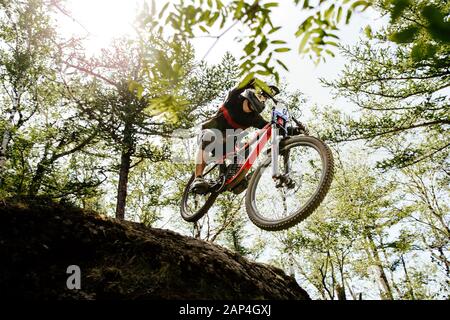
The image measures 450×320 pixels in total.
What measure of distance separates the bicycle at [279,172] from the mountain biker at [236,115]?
26 cm

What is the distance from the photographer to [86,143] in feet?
36.3

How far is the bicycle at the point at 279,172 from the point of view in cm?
378

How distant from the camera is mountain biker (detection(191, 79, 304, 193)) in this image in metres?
4.77

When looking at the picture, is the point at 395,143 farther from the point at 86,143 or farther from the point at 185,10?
the point at 185,10

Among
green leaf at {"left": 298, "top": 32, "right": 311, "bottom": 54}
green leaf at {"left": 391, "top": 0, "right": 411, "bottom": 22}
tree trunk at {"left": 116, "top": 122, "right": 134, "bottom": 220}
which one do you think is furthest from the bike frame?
tree trunk at {"left": 116, "top": 122, "right": 134, "bottom": 220}

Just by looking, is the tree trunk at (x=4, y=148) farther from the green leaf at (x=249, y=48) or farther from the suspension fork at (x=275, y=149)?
the green leaf at (x=249, y=48)

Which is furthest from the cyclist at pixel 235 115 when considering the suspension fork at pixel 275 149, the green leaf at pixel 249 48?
the green leaf at pixel 249 48

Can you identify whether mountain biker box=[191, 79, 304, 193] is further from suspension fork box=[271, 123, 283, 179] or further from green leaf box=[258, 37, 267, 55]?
green leaf box=[258, 37, 267, 55]

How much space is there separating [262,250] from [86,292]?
21.3 m

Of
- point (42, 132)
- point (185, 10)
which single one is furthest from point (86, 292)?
point (42, 132)

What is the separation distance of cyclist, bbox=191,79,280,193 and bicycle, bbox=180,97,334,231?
0.85ft

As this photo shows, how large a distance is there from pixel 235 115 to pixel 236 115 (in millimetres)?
16

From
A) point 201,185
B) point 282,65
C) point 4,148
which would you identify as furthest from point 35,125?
point 282,65

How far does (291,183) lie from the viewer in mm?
4289
